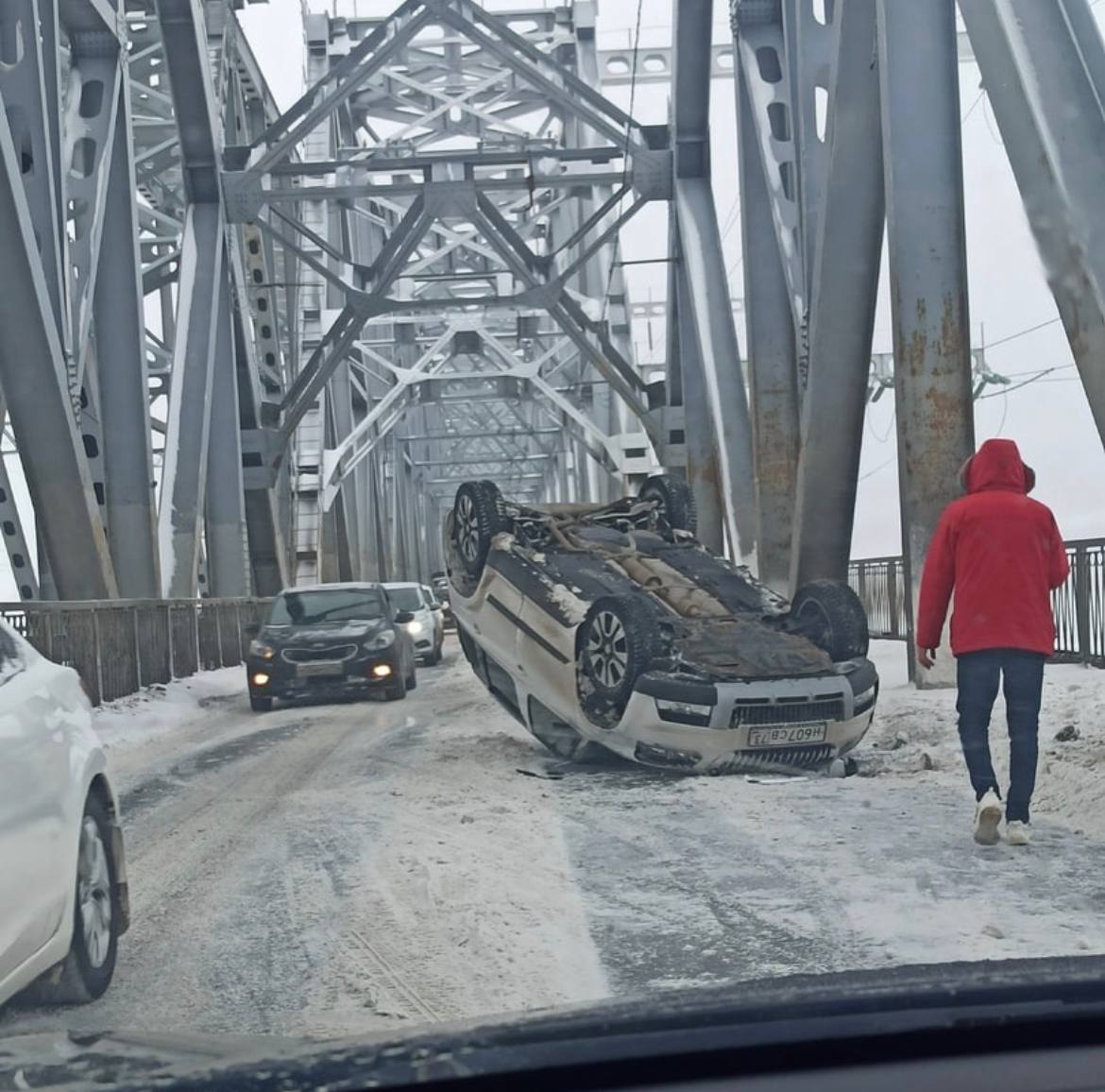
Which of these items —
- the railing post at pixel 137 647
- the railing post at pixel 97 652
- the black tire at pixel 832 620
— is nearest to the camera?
the black tire at pixel 832 620

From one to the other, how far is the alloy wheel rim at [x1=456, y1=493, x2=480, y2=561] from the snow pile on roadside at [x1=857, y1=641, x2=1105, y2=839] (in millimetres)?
3148

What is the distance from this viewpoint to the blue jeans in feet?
23.3

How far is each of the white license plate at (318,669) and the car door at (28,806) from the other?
1249 centimetres

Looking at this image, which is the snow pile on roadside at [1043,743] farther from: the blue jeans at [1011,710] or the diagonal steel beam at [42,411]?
the diagonal steel beam at [42,411]

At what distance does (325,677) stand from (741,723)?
356 inches

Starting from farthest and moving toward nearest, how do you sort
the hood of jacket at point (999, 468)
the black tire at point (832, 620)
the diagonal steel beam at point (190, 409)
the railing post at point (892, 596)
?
the diagonal steel beam at point (190, 409) → the railing post at point (892, 596) → the black tire at point (832, 620) → the hood of jacket at point (999, 468)

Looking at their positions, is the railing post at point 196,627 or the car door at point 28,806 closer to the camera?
the car door at point 28,806

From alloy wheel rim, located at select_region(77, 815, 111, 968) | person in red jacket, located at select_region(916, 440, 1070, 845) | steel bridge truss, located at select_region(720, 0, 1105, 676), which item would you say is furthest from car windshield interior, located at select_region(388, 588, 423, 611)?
alloy wheel rim, located at select_region(77, 815, 111, 968)

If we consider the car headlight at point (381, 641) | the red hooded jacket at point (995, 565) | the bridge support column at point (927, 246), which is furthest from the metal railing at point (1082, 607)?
the red hooded jacket at point (995, 565)

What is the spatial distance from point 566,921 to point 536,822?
2379 mm

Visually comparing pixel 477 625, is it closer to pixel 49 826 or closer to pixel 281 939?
pixel 281 939

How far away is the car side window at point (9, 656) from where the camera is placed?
4.91m

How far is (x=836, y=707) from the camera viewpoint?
9.80 metres

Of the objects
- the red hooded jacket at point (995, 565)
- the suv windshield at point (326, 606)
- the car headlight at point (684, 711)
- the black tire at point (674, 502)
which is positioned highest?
the black tire at point (674, 502)
